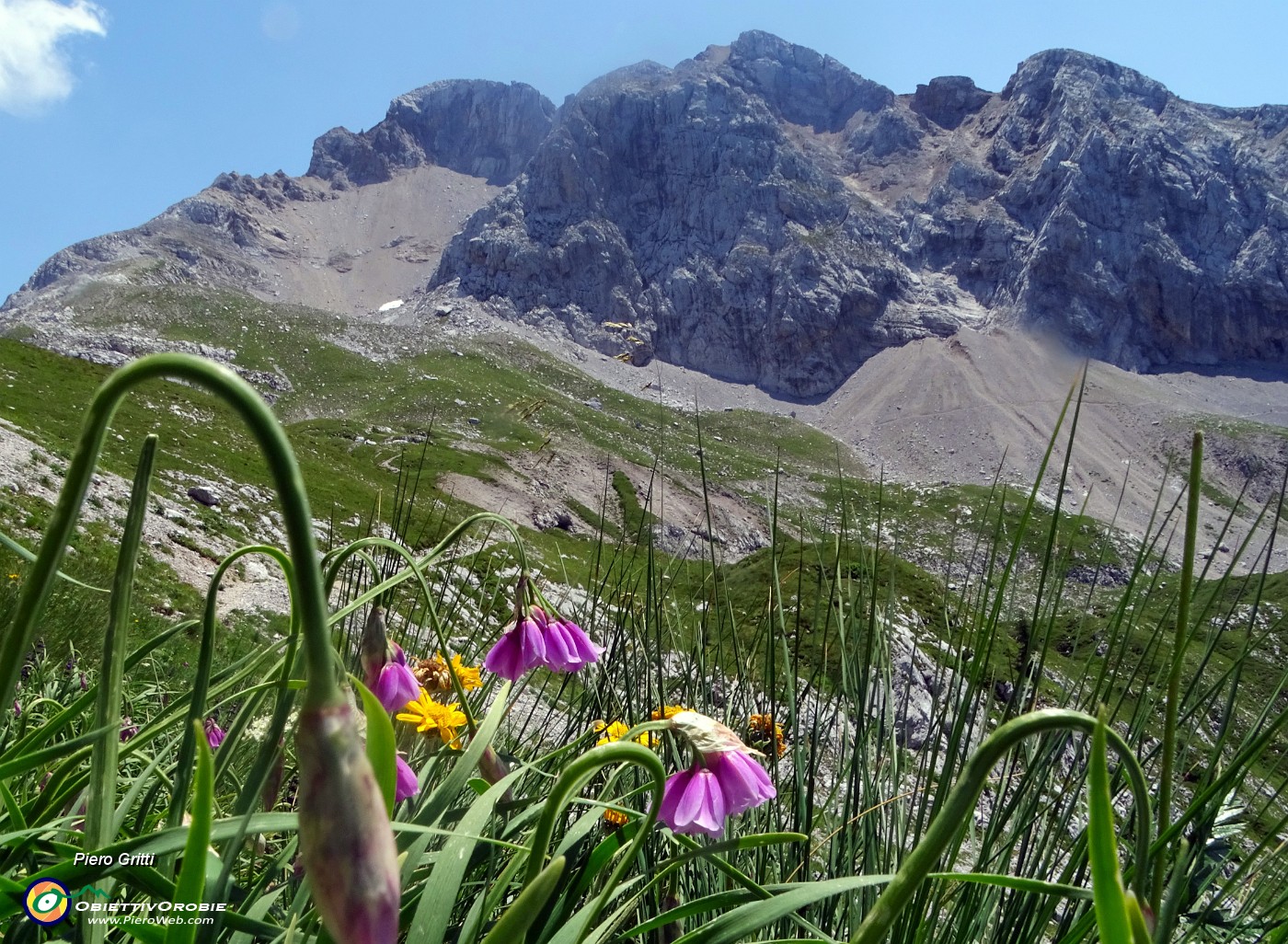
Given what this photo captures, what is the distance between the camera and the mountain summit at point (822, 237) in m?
106

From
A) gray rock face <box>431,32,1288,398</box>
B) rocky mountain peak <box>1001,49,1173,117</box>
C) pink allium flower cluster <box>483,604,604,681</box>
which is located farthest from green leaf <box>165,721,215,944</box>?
rocky mountain peak <box>1001,49,1173,117</box>

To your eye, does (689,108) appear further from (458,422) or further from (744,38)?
(458,422)

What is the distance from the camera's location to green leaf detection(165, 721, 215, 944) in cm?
56

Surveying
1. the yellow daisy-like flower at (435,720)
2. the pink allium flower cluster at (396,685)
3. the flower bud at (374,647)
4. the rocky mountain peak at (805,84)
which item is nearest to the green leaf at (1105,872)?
the flower bud at (374,647)

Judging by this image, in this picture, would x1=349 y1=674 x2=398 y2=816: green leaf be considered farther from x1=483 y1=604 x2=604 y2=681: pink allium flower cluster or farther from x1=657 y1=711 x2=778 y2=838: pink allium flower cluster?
x1=483 y1=604 x2=604 y2=681: pink allium flower cluster

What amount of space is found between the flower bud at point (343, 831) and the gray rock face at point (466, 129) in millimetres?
163211

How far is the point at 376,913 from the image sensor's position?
0.52m

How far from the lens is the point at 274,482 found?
359mm

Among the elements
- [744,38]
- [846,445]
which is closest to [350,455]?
[846,445]

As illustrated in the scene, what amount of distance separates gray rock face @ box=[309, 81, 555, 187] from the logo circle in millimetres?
162771

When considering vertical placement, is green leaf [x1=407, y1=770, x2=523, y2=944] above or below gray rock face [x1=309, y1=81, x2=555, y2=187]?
below

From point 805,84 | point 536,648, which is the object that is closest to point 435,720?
point 536,648

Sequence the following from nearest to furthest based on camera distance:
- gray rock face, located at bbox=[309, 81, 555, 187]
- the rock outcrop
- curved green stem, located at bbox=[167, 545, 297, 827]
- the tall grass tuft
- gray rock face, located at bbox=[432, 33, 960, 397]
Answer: the tall grass tuft → curved green stem, located at bbox=[167, 545, 297, 827] → the rock outcrop → gray rock face, located at bbox=[432, 33, 960, 397] → gray rock face, located at bbox=[309, 81, 555, 187]

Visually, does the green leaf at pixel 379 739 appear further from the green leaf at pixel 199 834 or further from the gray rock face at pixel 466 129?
the gray rock face at pixel 466 129
